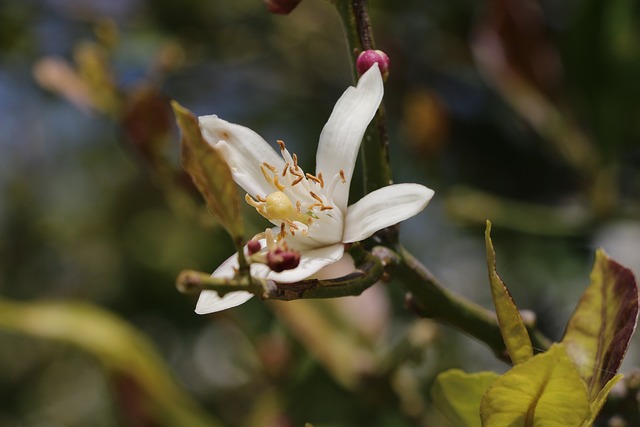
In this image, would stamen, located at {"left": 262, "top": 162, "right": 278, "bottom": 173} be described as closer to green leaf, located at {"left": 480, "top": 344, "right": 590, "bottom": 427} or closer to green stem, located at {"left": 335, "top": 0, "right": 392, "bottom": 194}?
green stem, located at {"left": 335, "top": 0, "right": 392, "bottom": 194}

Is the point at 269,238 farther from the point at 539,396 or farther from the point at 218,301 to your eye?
the point at 539,396

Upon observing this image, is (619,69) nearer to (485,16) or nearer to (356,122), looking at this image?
(485,16)

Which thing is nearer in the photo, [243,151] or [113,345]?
[243,151]

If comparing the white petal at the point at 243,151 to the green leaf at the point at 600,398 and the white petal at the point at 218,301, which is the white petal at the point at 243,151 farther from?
the green leaf at the point at 600,398

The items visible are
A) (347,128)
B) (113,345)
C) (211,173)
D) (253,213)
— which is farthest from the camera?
(253,213)

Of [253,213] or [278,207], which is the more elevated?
[278,207]

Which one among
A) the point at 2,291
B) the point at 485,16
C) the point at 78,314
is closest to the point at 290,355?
the point at 78,314

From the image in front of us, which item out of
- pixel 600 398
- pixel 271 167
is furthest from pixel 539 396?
pixel 271 167

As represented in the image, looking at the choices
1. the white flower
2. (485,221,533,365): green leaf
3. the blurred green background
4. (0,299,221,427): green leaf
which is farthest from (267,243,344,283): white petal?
(0,299,221,427): green leaf
